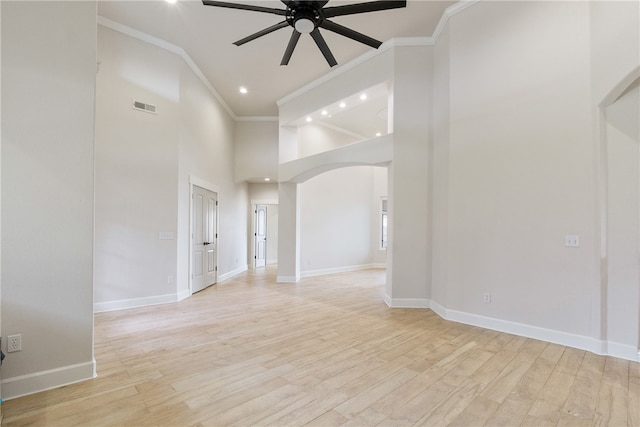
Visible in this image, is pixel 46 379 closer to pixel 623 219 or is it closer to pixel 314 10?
pixel 314 10

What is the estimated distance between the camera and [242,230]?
8555 mm

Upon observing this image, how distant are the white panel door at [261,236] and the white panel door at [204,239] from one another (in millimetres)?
2667

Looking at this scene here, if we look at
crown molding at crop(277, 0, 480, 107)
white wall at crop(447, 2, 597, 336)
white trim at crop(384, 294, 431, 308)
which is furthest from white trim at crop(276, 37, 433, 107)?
white trim at crop(384, 294, 431, 308)

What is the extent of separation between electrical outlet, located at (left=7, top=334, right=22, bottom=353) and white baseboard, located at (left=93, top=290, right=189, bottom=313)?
2276mm

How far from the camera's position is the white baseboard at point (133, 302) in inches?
167

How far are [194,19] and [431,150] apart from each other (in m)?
4.03

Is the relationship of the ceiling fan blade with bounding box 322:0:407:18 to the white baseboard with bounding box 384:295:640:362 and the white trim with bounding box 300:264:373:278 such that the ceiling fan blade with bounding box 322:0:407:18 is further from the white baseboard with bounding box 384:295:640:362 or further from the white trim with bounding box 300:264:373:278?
the white trim with bounding box 300:264:373:278

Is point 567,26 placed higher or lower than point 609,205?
higher

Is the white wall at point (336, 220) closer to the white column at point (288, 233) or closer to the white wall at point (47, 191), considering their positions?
the white column at point (288, 233)

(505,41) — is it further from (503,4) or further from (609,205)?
(609,205)

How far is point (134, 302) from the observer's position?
14.8 feet

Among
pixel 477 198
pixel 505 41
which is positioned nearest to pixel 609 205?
pixel 477 198

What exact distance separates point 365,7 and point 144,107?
383 cm

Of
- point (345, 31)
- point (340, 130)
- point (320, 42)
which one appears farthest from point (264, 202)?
point (345, 31)
